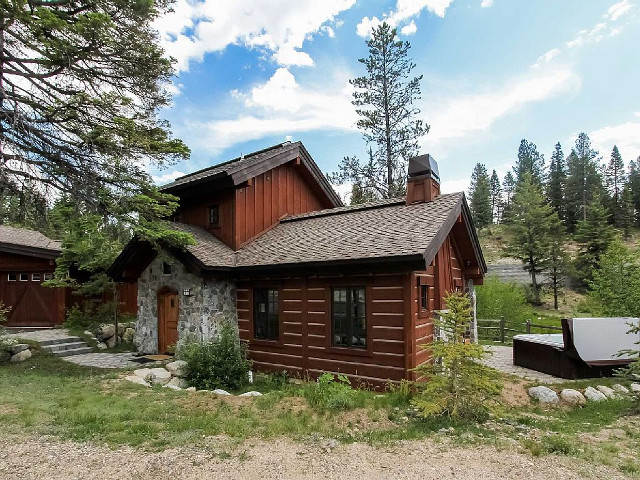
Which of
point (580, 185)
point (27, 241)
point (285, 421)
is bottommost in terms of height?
point (285, 421)

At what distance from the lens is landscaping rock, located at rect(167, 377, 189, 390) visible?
9188 mm

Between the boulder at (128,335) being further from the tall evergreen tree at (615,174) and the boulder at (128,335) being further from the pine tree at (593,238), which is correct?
the tall evergreen tree at (615,174)

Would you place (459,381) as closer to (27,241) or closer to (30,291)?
(30,291)

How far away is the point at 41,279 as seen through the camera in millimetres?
16844

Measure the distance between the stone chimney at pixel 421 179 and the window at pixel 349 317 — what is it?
3.53 meters

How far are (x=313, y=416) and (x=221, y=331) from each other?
487 centimetres

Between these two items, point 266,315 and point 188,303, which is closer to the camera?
point 266,315

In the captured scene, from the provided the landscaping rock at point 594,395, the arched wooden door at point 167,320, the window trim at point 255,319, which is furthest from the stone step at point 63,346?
the landscaping rock at point 594,395

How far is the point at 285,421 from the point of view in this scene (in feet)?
19.7

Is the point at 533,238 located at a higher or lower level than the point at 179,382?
higher

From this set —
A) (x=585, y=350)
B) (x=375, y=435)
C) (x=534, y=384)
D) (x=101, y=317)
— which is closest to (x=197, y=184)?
(x=101, y=317)

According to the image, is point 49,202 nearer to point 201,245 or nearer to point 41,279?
point 201,245

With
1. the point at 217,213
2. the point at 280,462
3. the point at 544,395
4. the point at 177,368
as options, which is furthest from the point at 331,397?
the point at 217,213

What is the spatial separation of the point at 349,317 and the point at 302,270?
5.23 feet
